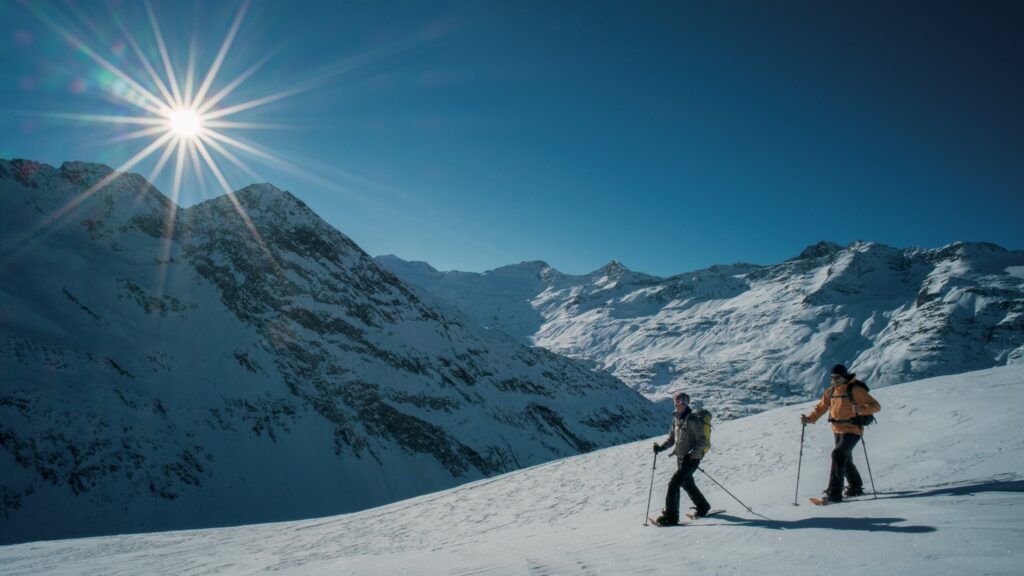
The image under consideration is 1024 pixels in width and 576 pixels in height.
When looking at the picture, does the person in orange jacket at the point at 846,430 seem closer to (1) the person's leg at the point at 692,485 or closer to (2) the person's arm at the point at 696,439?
(1) the person's leg at the point at 692,485

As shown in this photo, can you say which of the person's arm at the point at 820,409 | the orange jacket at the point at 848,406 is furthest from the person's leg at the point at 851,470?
the person's arm at the point at 820,409

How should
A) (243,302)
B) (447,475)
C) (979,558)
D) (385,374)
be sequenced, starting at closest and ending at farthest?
(979,558)
(447,475)
(243,302)
(385,374)

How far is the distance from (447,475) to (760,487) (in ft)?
168

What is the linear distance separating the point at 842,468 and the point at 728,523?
8.28ft

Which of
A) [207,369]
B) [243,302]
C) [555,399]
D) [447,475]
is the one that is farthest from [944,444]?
[555,399]

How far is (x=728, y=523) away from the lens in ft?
26.4

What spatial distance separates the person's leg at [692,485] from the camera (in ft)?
29.7

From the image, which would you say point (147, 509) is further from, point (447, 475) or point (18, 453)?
point (447, 475)

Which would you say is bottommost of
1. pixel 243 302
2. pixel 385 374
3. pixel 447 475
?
pixel 447 475

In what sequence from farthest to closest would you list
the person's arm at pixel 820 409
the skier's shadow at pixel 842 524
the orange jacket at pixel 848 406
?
the person's arm at pixel 820 409 → the orange jacket at pixel 848 406 → the skier's shadow at pixel 842 524

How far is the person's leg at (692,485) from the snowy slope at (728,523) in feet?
1.77

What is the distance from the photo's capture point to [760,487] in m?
11.3

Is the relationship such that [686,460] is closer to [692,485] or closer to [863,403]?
[692,485]

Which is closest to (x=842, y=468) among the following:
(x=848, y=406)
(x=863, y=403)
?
(x=848, y=406)
